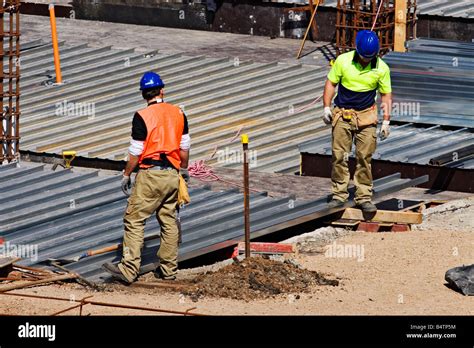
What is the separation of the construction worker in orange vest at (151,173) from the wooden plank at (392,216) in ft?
11.6

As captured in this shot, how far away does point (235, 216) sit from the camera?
776 inches

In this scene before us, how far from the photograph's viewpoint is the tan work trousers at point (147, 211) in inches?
668

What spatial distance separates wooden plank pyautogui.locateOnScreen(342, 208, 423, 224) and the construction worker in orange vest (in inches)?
139

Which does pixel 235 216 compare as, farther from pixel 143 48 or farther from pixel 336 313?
pixel 143 48

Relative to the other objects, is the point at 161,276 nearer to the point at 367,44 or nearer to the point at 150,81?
the point at 150,81

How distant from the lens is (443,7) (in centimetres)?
3045

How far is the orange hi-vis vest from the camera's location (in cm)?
1694

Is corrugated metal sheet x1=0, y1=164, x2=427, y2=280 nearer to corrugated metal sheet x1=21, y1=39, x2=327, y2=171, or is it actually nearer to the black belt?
the black belt

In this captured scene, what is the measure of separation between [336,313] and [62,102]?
42.0 feet

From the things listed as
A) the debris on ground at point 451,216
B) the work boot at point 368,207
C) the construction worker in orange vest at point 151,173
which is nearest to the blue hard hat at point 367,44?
the work boot at point 368,207

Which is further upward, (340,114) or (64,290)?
(340,114)

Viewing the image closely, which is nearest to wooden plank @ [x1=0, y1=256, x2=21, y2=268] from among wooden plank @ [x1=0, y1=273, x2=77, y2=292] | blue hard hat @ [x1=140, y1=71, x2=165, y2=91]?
wooden plank @ [x1=0, y1=273, x2=77, y2=292]

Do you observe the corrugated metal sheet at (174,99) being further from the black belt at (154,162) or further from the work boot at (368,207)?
the black belt at (154,162)

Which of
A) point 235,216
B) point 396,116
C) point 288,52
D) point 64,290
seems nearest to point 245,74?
point 288,52
